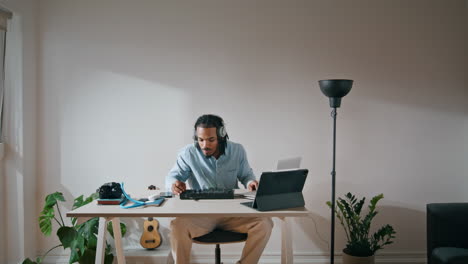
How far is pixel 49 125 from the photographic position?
12.9 ft

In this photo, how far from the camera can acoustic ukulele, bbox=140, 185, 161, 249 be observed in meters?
3.83

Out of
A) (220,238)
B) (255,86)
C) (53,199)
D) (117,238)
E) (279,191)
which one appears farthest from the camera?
(255,86)

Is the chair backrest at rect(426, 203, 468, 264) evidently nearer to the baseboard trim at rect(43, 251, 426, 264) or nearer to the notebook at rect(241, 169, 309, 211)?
the baseboard trim at rect(43, 251, 426, 264)

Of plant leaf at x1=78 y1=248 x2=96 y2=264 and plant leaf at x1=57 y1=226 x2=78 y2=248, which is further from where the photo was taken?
plant leaf at x1=78 y1=248 x2=96 y2=264

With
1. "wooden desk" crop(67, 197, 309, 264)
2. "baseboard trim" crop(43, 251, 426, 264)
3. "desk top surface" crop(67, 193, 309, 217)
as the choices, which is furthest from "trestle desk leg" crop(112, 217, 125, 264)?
"baseboard trim" crop(43, 251, 426, 264)

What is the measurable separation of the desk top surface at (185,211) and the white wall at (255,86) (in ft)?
4.26

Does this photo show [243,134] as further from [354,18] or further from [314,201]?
[354,18]

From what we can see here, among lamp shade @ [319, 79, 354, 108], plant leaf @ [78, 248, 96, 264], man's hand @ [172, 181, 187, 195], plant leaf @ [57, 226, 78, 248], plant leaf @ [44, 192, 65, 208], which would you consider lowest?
plant leaf @ [78, 248, 96, 264]

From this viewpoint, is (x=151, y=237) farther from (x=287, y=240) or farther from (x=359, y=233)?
(x=359, y=233)

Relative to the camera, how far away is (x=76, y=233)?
3457mm

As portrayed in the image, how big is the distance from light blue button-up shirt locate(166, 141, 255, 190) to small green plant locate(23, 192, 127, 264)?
818mm

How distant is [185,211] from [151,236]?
4.76 feet

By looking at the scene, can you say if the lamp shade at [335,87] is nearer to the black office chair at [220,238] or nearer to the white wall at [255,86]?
the white wall at [255,86]

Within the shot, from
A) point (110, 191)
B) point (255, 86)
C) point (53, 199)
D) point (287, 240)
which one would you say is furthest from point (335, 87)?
point (53, 199)
